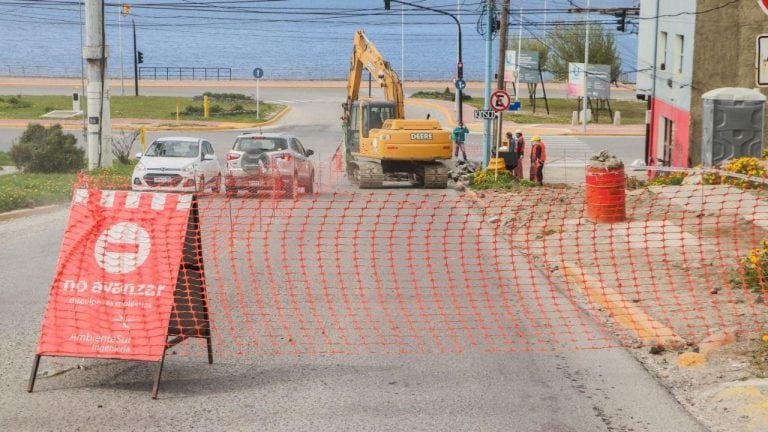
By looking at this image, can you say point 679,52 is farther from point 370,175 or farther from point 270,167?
point 270,167

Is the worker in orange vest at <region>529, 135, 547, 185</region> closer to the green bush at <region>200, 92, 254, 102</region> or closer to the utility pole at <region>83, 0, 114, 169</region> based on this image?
the utility pole at <region>83, 0, 114, 169</region>

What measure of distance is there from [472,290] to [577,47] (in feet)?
234

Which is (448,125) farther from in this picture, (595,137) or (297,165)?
(297,165)

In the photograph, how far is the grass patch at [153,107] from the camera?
2320 inches

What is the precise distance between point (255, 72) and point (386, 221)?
38.0 m

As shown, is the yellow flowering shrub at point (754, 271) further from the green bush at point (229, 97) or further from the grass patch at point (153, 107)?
the green bush at point (229, 97)

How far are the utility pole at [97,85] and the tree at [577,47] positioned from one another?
176 feet

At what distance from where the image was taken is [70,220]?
9.38 meters

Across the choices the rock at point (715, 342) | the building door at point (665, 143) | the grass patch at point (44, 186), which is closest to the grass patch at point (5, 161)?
the grass patch at point (44, 186)

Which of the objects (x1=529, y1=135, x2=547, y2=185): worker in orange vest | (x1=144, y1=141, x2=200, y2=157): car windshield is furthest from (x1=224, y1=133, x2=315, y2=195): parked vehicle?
(x1=529, y1=135, x2=547, y2=185): worker in orange vest

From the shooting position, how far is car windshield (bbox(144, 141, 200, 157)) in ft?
92.7

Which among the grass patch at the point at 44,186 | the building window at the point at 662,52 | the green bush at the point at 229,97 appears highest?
the building window at the point at 662,52

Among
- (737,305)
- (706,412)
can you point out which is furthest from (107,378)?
(737,305)

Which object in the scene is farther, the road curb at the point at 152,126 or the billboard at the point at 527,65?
the billboard at the point at 527,65
